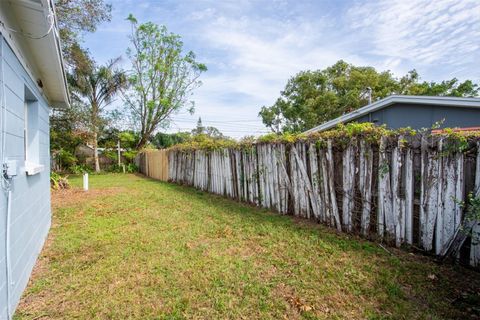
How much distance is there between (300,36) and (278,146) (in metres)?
6.06

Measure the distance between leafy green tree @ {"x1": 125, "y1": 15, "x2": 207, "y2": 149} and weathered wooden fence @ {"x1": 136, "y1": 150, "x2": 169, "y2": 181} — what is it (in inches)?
125

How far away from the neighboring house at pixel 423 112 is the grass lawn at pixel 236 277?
4563 mm

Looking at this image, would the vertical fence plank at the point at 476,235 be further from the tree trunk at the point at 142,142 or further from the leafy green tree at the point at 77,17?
the tree trunk at the point at 142,142

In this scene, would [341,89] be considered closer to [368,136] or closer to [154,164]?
[154,164]

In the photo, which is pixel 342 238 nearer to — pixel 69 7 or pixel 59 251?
pixel 59 251

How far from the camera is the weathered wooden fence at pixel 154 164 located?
12500mm

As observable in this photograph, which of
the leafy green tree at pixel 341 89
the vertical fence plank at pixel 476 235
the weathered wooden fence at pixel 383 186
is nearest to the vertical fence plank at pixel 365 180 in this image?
the weathered wooden fence at pixel 383 186

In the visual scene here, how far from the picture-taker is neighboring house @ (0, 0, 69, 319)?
1937 millimetres

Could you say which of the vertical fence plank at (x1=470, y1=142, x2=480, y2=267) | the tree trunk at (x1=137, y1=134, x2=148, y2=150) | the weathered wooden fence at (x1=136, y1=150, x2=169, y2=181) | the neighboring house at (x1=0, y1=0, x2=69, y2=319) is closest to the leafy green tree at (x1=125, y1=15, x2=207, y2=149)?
the tree trunk at (x1=137, y1=134, x2=148, y2=150)

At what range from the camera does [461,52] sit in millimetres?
11414

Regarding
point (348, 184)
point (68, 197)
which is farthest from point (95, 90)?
point (348, 184)

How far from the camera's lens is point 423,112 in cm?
802

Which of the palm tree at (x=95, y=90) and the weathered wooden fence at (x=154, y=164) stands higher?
the palm tree at (x=95, y=90)

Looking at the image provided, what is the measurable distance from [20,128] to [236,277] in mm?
2720
